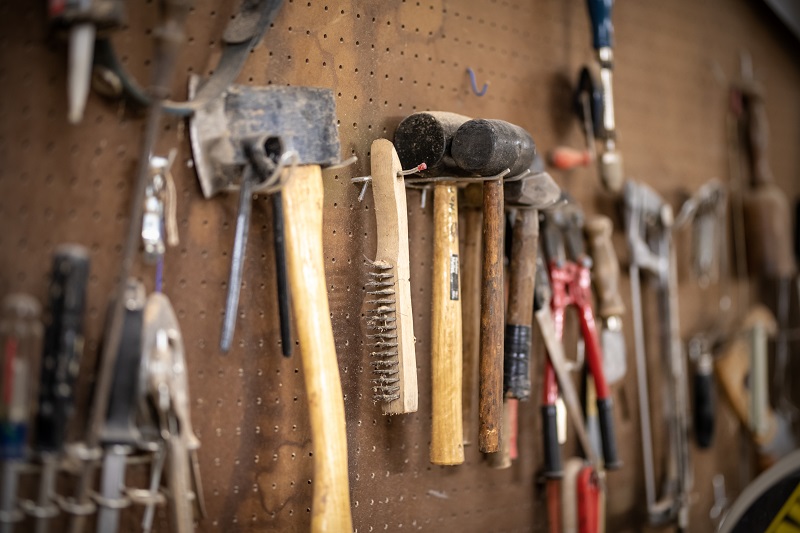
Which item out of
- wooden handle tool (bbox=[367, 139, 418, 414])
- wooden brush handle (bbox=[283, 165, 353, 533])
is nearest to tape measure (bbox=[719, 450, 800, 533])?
wooden handle tool (bbox=[367, 139, 418, 414])

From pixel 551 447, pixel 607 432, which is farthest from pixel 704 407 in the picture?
pixel 551 447

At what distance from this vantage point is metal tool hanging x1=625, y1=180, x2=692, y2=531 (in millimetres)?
2537

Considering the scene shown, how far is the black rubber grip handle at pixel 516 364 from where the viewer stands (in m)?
1.97

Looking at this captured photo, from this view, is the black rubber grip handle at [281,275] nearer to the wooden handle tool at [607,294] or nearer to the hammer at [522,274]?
the hammer at [522,274]

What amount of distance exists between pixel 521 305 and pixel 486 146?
1.44ft

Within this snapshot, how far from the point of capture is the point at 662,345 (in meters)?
2.72

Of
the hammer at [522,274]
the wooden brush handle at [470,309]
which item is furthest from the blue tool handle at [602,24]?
the wooden brush handle at [470,309]

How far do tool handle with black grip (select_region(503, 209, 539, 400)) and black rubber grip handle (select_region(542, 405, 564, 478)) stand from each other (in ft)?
0.62

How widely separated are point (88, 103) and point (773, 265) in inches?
92.5

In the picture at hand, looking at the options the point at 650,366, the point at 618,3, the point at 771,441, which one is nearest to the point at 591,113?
the point at 618,3

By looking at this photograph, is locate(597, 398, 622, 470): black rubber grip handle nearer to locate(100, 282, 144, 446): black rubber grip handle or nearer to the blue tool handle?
the blue tool handle

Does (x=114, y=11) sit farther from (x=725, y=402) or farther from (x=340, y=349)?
(x=725, y=402)

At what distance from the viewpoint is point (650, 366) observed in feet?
8.91

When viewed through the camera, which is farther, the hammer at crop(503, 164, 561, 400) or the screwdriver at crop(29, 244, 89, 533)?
the hammer at crop(503, 164, 561, 400)
